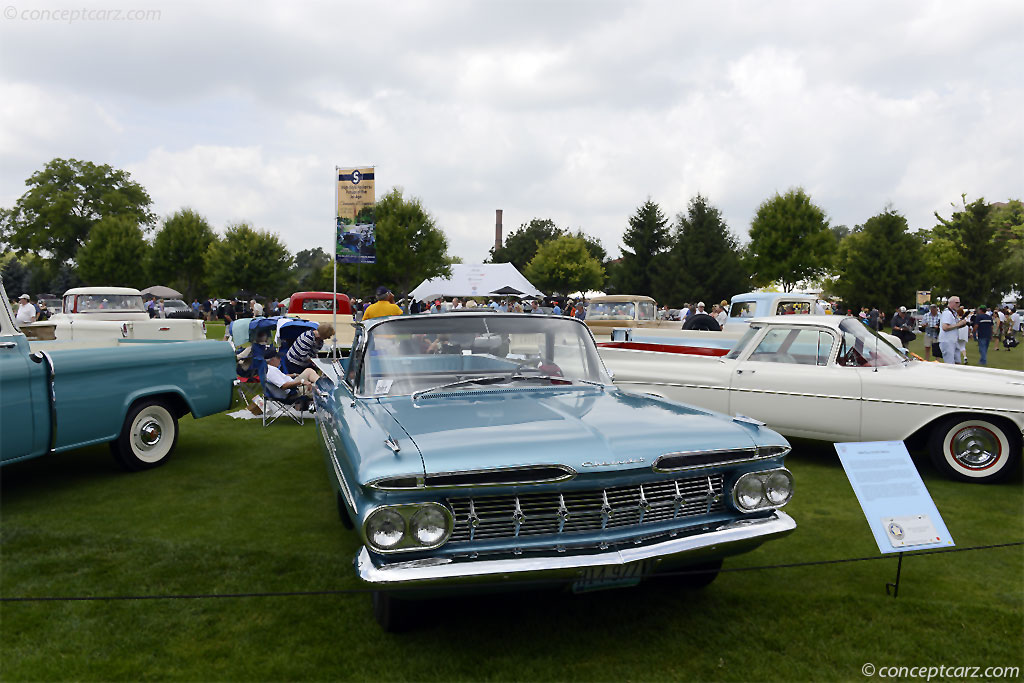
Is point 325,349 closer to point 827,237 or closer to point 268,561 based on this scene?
point 268,561

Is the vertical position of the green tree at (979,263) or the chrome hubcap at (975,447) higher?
the green tree at (979,263)

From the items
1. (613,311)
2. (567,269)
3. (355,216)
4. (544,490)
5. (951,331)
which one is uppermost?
(567,269)

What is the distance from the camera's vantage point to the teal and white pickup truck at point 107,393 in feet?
17.0

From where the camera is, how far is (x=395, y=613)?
10.8 ft

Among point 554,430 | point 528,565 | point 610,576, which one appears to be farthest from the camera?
point 554,430

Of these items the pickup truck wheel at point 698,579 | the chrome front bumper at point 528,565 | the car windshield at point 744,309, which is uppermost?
the car windshield at point 744,309

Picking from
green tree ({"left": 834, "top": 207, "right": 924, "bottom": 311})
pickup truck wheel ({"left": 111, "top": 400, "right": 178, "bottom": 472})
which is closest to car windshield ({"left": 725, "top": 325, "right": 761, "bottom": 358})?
pickup truck wheel ({"left": 111, "top": 400, "right": 178, "bottom": 472})

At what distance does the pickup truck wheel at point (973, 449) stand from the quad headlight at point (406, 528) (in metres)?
5.48

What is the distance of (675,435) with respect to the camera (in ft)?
10.5

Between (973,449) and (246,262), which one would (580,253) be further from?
(973,449)

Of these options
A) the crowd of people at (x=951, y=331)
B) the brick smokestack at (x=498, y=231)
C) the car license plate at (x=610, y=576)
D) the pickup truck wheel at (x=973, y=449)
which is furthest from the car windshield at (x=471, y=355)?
the brick smokestack at (x=498, y=231)

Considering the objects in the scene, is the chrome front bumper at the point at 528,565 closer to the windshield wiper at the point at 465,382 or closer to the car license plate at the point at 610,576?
the car license plate at the point at 610,576

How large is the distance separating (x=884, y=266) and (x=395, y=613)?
44.0m

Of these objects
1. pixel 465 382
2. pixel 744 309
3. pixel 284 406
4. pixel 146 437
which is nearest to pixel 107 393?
pixel 146 437
